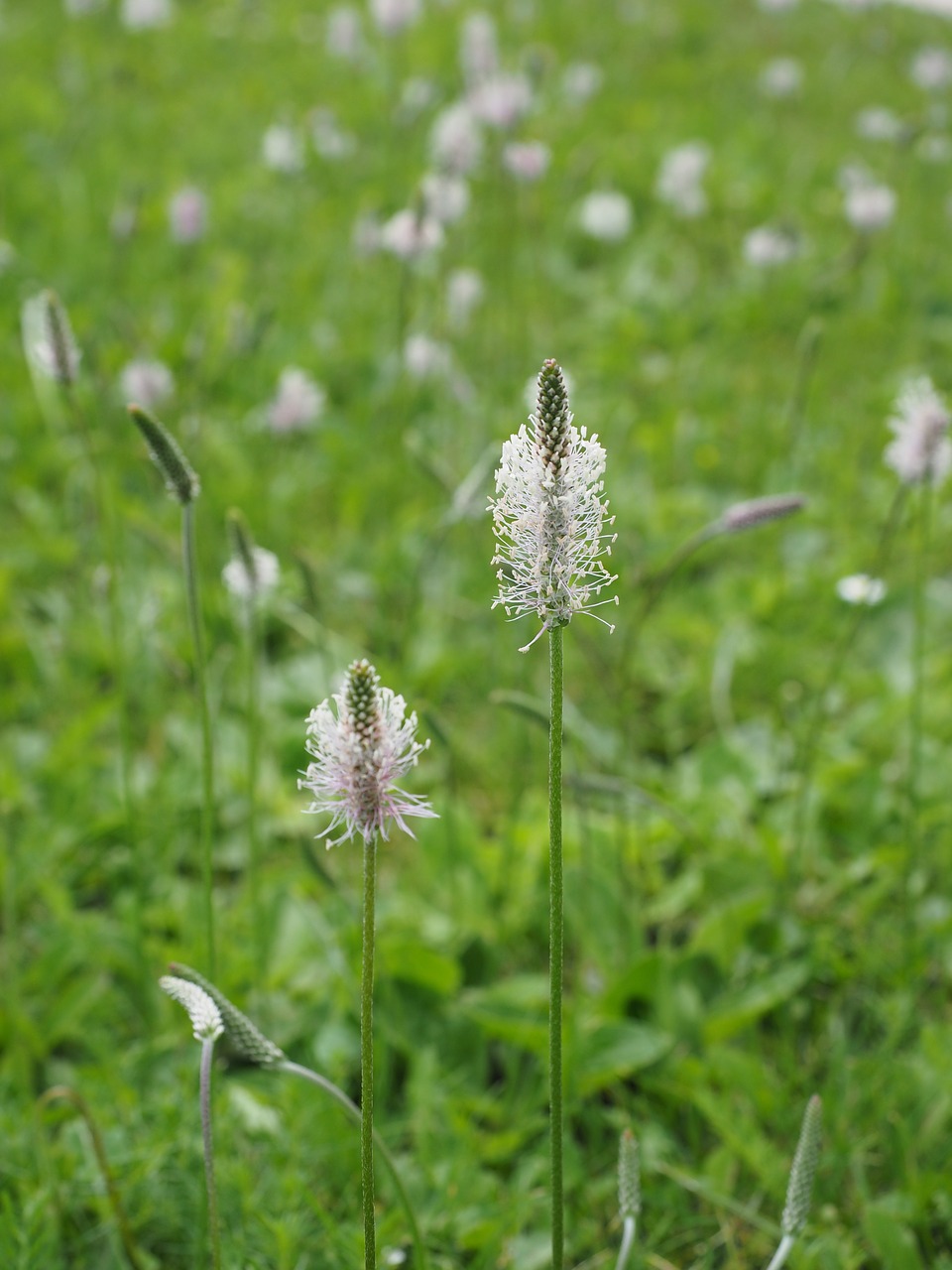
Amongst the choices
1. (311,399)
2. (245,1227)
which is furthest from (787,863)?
(311,399)

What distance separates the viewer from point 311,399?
11.3ft

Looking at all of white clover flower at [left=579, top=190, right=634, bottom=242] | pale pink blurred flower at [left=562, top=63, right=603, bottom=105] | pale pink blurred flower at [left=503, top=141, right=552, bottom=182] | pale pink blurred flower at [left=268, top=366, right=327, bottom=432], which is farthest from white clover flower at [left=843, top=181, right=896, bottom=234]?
pale pink blurred flower at [left=562, top=63, right=603, bottom=105]

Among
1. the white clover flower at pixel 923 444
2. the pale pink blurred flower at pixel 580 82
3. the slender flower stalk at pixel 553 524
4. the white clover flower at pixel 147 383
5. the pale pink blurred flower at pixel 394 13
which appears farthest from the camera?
the pale pink blurred flower at pixel 580 82

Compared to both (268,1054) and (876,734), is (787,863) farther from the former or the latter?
(268,1054)

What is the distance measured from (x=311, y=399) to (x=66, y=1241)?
7.25ft

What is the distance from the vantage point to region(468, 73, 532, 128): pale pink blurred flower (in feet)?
12.9

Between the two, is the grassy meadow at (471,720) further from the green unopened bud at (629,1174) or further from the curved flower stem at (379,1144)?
the green unopened bud at (629,1174)

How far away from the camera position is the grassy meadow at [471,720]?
6.66 ft

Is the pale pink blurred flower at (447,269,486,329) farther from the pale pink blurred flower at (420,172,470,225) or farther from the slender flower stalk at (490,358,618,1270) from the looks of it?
the slender flower stalk at (490,358,618,1270)

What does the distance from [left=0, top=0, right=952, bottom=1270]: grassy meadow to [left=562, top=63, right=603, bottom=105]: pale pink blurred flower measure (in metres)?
1.06

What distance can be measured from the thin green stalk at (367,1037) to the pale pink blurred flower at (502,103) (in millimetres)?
3222

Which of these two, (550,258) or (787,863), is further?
(550,258)

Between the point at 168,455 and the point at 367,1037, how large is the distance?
77 cm

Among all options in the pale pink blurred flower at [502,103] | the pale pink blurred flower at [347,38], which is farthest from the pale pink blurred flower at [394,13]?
A: the pale pink blurred flower at [347,38]
